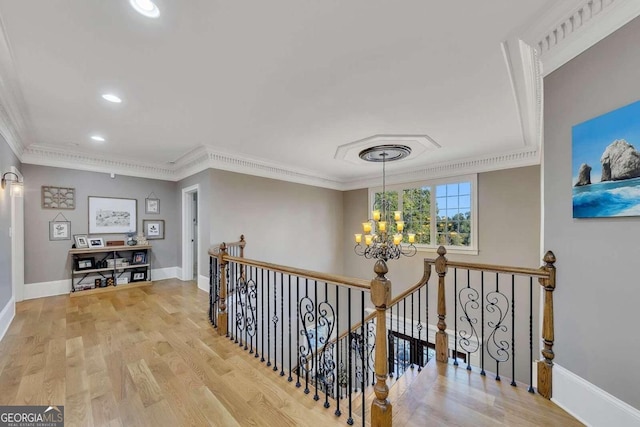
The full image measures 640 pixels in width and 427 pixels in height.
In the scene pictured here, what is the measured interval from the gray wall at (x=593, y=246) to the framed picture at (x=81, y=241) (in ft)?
22.6

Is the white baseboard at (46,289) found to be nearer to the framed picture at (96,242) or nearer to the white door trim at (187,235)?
the framed picture at (96,242)

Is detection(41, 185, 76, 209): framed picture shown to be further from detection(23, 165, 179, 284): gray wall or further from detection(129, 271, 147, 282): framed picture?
detection(129, 271, 147, 282): framed picture

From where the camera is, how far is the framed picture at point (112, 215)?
5.01 m

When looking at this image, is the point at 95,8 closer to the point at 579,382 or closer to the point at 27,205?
the point at 579,382

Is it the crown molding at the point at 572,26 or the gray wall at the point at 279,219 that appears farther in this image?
the gray wall at the point at 279,219

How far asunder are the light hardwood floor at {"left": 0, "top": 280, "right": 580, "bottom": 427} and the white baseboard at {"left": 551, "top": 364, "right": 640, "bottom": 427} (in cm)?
9


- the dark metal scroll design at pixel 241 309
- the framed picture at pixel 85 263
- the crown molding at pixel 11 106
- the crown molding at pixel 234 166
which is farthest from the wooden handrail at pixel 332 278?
the framed picture at pixel 85 263

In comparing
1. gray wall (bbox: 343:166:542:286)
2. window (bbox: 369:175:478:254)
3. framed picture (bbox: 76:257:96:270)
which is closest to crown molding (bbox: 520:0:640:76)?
gray wall (bbox: 343:166:542:286)

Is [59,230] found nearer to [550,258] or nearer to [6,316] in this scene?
[6,316]

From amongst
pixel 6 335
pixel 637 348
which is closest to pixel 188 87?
pixel 6 335

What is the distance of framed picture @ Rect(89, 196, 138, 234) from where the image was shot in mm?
5008

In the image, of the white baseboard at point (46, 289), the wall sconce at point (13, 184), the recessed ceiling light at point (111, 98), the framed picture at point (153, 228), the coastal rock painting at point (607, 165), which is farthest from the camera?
the framed picture at point (153, 228)

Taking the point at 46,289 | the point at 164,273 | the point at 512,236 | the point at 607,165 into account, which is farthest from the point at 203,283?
the point at 512,236

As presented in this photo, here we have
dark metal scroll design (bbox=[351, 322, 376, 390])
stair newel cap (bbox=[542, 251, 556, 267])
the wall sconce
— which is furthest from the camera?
the wall sconce
